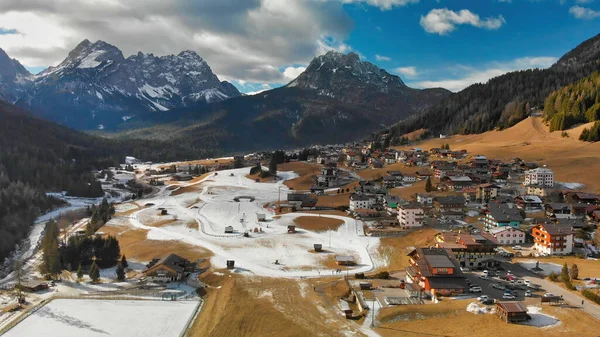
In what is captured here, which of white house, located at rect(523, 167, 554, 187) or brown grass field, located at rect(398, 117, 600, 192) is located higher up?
brown grass field, located at rect(398, 117, 600, 192)

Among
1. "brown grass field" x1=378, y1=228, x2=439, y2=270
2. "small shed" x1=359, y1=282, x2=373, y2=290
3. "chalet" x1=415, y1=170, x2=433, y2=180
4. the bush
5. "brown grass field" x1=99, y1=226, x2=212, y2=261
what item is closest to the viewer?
"small shed" x1=359, y1=282, x2=373, y2=290

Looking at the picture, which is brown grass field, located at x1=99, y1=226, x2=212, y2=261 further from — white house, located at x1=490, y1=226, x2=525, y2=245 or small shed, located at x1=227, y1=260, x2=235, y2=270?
white house, located at x1=490, y1=226, x2=525, y2=245

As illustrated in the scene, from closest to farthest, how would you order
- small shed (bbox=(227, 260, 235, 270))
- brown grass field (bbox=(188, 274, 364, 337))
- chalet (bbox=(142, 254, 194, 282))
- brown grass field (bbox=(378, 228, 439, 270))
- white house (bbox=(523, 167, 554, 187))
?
brown grass field (bbox=(188, 274, 364, 337)) < chalet (bbox=(142, 254, 194, 282)) < small shed (bbox=(227, 260, 235, 270)) < brown grass field (bbox=(378, 228, 439, 270)) < white house (bbox=(523, 167, 554, 187))

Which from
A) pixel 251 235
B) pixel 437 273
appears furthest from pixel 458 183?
pixel 437 273

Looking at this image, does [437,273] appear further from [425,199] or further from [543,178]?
[543,178]

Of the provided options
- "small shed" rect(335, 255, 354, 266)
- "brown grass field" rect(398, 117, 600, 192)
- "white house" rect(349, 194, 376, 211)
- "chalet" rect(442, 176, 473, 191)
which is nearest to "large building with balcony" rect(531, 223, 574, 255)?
"small shed" rect(335, 255, 354, 266)

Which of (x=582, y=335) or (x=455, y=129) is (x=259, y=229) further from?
(x=455, y=129)
